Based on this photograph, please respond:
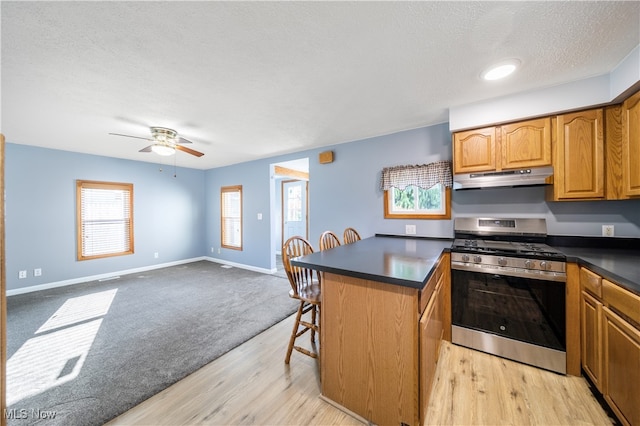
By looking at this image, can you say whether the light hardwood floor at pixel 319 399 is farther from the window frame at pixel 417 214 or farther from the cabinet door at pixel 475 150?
the cabinet door at pixel 475 150

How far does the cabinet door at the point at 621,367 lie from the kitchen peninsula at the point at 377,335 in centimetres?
93

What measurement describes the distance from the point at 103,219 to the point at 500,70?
633 cm

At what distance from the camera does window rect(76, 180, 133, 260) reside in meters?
4.28

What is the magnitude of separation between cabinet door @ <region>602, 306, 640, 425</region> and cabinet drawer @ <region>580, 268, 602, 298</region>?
114 millimetres

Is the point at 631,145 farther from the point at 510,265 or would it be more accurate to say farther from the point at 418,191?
the point at 418,191

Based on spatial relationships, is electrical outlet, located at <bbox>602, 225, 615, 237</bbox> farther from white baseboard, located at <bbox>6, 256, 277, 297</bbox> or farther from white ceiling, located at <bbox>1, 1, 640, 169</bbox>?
white baseboard, located at <bbox>6, 256, 277, 297</bbox>

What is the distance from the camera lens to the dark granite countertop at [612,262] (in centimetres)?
128

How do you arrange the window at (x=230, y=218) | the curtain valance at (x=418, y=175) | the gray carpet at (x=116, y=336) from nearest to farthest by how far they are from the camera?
the gray carpet at (x=116, y=336)
the curtain valance at (x=418, y=175)
the window at (x=230, y=218)

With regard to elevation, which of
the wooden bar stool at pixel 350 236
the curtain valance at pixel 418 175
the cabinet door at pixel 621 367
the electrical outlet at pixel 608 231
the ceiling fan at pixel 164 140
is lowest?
the cabinet door at pixel 621 367

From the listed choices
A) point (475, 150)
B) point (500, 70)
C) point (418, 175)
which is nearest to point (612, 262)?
point (475, 150)

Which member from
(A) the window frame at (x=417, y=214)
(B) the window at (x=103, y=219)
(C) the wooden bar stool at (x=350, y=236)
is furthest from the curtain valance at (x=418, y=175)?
(B) the window at (x=103, y=219)

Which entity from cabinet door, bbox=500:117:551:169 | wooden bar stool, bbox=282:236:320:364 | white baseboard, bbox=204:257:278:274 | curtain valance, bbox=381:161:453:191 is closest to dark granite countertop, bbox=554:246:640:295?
cabinet door, bbox=500:117:551:169

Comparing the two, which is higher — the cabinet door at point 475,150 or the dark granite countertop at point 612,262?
the cabinet door at point 475,150

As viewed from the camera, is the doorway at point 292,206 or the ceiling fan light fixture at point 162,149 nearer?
the ceiling fan light fixture at point 162,149
